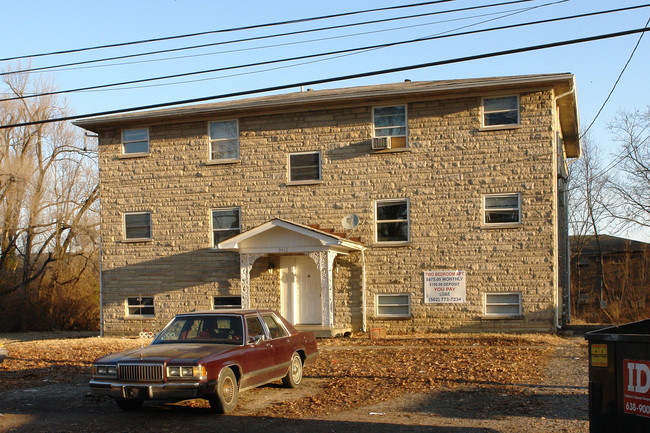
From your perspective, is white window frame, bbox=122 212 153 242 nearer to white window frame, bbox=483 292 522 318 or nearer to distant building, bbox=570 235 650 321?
white window frame, bbox=483 292 522 318

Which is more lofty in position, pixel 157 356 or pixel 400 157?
pixel 400 157

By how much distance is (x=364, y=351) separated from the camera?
1698cm

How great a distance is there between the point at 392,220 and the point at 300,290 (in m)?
3.81

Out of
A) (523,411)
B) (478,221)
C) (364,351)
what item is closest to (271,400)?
(523,411)

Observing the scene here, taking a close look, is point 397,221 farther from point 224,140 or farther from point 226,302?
point 224,140

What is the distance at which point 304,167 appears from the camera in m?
22.3

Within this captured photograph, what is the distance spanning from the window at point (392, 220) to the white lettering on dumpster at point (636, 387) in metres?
14.8

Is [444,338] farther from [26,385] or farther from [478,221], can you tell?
[26,385]

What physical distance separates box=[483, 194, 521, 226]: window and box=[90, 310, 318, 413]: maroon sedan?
35.1ft

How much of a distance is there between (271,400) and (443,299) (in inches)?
451

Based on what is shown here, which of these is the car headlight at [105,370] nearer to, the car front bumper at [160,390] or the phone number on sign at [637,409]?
the car front bumper at [160,390]

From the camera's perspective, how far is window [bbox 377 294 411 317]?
69.9 ft

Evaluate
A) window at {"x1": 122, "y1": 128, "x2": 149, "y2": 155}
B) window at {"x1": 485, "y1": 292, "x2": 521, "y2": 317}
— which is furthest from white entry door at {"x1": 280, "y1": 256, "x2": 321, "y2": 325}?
window at {"x1": 122, "y1": 128, "x2": 149, "y2": 155}

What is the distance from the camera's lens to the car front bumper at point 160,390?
8.71m
